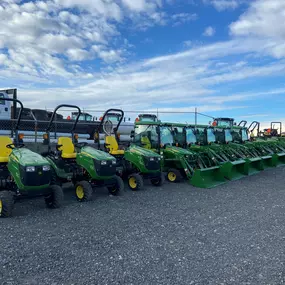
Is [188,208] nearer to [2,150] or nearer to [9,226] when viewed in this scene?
[9,226]

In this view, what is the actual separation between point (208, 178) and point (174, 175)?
100 centimetres

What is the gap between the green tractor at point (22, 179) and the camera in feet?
16.9

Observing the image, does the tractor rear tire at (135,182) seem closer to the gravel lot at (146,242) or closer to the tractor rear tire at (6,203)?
the gravel lot at (146,242)

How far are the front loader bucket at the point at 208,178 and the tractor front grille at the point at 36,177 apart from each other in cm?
432

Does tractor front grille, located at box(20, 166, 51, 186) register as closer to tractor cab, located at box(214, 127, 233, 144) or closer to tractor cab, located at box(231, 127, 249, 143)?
tractor cab, located at box(214, 127, 233, 144)

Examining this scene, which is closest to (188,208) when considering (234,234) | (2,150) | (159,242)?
(234,234)

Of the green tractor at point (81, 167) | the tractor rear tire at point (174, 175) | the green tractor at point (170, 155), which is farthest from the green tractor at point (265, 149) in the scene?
the green tractor at point (81, 167)

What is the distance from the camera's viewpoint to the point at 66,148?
7.22m

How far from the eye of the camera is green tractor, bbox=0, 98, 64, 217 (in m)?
5.16

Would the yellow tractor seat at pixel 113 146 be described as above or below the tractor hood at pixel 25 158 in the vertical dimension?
above

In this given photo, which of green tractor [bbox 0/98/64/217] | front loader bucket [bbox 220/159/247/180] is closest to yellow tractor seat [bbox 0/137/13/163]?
green tractor [bbox 0/98/64/217]

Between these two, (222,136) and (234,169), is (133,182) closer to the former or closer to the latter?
(234,169)

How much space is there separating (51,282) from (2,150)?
3.67m

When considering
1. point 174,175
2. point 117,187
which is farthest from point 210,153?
point 117,187
